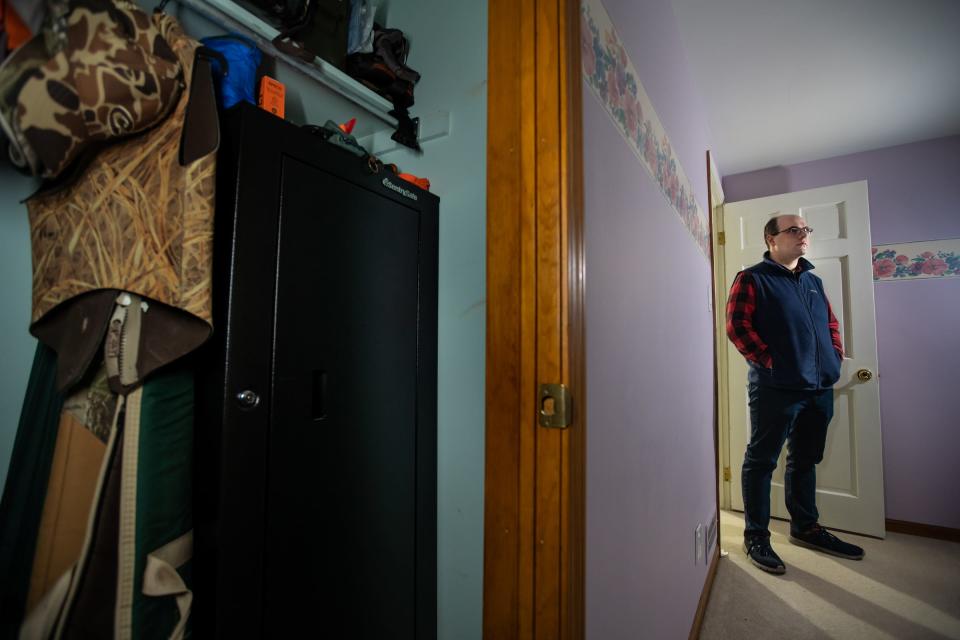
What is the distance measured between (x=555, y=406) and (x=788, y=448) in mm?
2638

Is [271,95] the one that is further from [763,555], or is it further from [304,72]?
[763,555]

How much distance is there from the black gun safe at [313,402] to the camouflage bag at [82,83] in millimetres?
113

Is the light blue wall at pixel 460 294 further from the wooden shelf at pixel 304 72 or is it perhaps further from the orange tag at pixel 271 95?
the orange tag at pixel 271 95

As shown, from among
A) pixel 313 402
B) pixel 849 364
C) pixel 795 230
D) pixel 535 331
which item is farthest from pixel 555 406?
pixel 849 364

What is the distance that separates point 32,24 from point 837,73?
2.98 m

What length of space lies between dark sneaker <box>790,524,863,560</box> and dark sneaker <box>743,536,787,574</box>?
1.18 feet

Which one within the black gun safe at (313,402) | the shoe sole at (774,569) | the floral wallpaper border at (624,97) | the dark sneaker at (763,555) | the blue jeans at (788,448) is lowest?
the shoe sole at (774,569)

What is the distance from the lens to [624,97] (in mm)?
1071

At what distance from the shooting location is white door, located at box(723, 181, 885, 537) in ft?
8.32

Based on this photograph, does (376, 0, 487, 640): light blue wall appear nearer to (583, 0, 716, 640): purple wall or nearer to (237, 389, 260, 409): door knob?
(583, 0, 716, 640): purple wall

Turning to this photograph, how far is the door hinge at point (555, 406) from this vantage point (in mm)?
663

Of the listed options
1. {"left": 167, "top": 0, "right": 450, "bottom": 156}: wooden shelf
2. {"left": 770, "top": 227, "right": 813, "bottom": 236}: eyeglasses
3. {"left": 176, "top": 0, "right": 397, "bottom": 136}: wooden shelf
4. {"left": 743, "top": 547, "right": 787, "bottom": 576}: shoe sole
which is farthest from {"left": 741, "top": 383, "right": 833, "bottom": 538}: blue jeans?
{"left": 176, "top": 0, "right": 397, "bottom": 136}: wooden shelf

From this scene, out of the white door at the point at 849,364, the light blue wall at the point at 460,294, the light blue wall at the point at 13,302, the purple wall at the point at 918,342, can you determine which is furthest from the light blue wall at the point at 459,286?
the purple wall at the point at 918,342

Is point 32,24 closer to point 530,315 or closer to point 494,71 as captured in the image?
point 494,71
